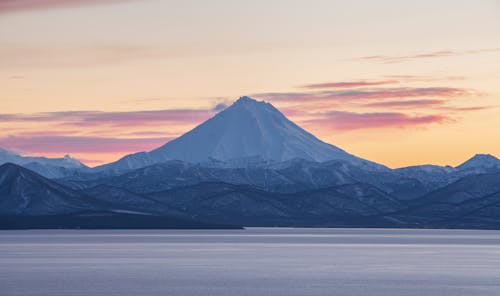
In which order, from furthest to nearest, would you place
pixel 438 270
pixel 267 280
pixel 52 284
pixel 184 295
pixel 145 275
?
pixel 438 270 < pixel 145 275 < pixel 267 280 < pixel 52 284 < pixel 184 295

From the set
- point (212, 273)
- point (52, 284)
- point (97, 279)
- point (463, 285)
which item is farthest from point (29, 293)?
point (463, 285)

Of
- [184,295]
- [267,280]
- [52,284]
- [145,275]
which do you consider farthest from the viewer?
[145,275]

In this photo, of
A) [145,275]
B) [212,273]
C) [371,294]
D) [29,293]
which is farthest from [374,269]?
[29,293]

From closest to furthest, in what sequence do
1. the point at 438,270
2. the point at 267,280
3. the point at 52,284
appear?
the point at 52,284, the point at 267,280, the point at 438,270

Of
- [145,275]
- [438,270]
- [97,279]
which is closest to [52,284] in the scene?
[97,279]

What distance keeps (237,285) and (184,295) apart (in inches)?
756

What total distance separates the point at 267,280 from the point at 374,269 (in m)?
37.2

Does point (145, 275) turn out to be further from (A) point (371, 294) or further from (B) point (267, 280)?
(A) point (371, 294)

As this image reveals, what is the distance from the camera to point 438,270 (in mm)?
194125

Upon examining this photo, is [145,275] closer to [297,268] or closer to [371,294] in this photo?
[297,268]

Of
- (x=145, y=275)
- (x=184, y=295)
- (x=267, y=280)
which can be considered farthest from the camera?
(x=145, y=275)

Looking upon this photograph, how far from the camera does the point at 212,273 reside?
182 metres

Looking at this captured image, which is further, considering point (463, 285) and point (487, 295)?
point (463, 285)

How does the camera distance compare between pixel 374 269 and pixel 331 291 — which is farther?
pixel 374 269
